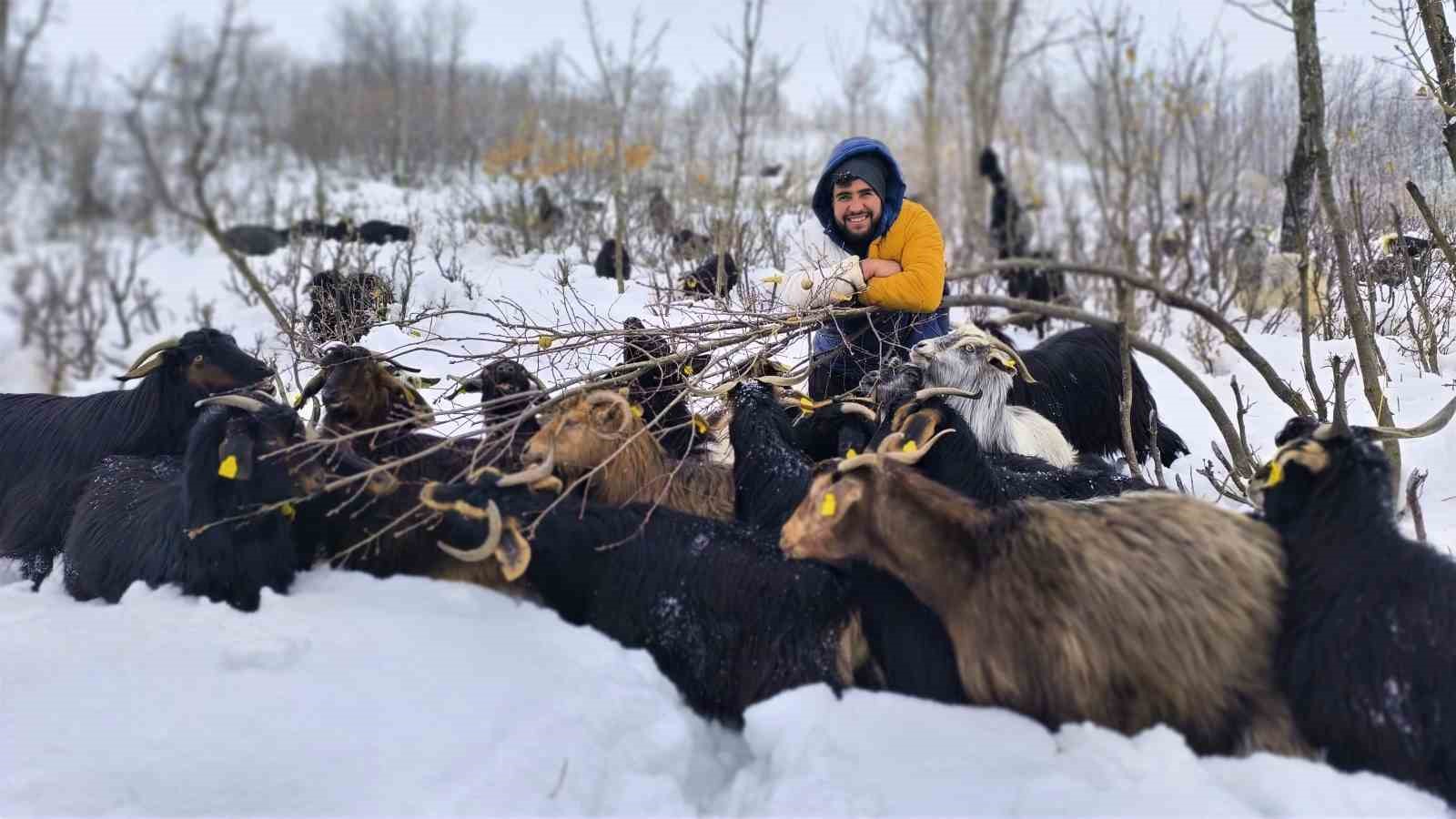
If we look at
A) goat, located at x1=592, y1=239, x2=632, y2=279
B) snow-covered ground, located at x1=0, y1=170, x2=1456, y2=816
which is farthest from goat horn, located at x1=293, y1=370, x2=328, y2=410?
goat, located at x1=592, y1=239, x2=632, y2=279

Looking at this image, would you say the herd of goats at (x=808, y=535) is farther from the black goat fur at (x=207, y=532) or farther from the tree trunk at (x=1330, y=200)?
the tree trunk at (x=1330, y=200)

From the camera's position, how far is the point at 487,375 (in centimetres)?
432

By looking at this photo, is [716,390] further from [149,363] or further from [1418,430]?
[149,363]

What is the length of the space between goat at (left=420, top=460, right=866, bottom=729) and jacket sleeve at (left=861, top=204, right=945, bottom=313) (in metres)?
1.57

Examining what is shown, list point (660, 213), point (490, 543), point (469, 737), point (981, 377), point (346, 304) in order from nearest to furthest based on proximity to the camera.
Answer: point (469, 737) < point (490, 543) < point (981, 377) < point (346, 304) < point (660, 213)

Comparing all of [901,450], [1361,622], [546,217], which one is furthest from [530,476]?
[546,217]

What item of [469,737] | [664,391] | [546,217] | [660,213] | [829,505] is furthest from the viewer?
[546,217]

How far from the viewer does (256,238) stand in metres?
13.9

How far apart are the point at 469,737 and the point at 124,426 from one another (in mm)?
2920

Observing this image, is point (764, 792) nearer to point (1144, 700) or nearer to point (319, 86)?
point (1144, 700)

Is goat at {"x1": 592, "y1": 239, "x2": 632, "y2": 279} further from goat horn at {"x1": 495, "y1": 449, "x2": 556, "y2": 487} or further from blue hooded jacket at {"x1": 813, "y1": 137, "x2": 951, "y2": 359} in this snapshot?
goat horn at {"x1": 495, "y1": 449, "x2": 556, "y2": 487}

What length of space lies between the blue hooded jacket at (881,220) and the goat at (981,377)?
222mm

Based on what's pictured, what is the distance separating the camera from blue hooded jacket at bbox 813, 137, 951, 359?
502 cm

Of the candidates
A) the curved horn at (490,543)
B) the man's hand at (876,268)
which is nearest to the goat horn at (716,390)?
the man's hand at (876,268)
